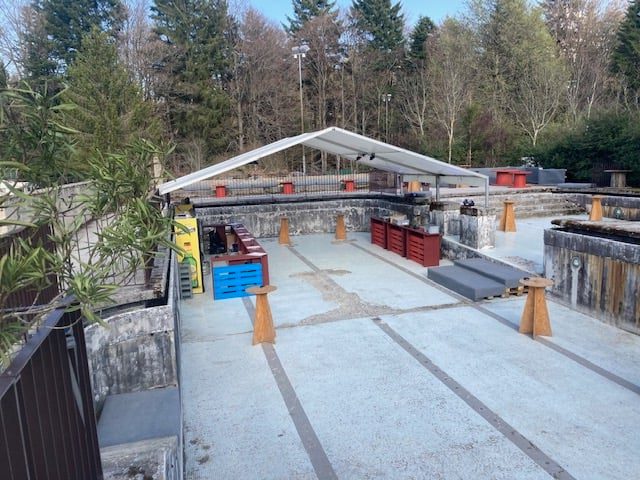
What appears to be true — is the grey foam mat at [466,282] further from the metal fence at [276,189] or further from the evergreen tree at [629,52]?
the evergreen tree at [629,52]

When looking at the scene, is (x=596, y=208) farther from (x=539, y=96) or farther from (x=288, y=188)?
(x=539, y=96)

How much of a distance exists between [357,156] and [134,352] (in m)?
11.0

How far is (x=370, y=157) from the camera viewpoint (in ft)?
47.2

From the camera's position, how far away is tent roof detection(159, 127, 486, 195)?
10.8 m

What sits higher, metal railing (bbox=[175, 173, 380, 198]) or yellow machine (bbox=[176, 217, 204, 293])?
metal railing (bbox=[175, 173, 380, 198])

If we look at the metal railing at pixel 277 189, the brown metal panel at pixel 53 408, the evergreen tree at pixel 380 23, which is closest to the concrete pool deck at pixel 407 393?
the brown metal panel at pixel 53 408

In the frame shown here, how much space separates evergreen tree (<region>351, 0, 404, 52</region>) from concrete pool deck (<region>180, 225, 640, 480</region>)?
4171cm

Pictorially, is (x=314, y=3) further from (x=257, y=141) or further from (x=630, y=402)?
(x=630, y=402)

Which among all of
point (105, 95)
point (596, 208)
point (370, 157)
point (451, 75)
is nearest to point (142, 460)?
Result: point (370, 157)

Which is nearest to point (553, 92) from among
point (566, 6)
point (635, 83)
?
point (635, 83)

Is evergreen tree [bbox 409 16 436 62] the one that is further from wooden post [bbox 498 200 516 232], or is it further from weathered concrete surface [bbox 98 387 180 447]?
weathered concrete surface [bbox 98 387 180 447]

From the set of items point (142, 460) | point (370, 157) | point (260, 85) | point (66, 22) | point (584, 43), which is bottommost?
point (142, 460)

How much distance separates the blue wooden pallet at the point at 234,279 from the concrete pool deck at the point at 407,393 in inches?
23.9

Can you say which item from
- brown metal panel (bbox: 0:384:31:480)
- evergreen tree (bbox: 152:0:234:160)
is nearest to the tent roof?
brown metal panel (bbox: 0:384:31:480)
